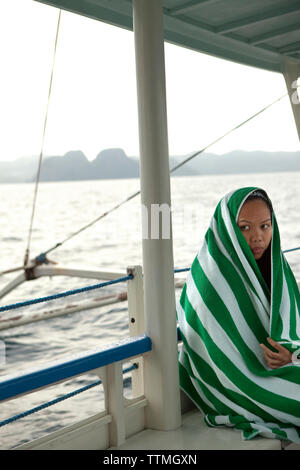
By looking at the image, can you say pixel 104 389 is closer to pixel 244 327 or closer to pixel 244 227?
pixel 244 327

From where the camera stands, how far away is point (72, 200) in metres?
47.8

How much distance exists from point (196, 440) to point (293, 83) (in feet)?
8.21

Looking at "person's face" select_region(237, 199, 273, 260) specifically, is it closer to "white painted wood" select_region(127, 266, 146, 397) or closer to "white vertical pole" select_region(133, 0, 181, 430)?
"white vertical pole" select_region(133, 0, 181, 430)

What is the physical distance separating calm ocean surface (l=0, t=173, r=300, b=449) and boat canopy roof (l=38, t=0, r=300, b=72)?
6.26ft

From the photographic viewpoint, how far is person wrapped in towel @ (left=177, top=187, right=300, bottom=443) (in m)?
2.08

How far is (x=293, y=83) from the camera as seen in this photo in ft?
12.7

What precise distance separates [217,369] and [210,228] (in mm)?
511

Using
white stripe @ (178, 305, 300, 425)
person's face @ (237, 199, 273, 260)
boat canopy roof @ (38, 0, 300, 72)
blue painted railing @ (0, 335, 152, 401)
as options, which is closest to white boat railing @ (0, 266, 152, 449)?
blue painted railing @ (0, 335, 152, 401)

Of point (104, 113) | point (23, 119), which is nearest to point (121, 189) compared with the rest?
point (104, 113)

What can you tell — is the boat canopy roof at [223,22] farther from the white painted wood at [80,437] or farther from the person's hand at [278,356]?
the white painted wood at [80,437]

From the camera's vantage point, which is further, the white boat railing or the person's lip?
the person's lip

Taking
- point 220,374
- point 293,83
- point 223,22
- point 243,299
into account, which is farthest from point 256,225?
point 293,83

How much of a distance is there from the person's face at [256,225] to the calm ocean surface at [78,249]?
1808 millimetres
